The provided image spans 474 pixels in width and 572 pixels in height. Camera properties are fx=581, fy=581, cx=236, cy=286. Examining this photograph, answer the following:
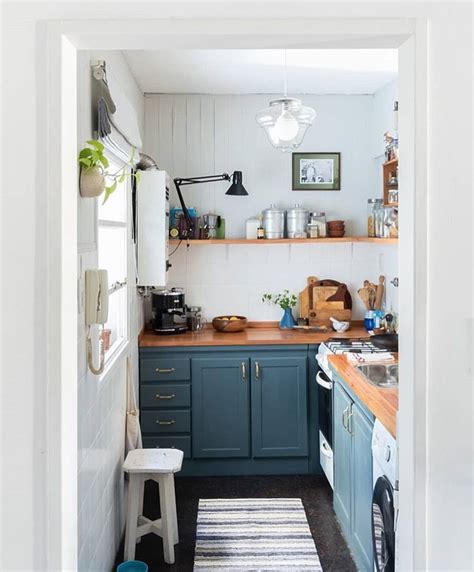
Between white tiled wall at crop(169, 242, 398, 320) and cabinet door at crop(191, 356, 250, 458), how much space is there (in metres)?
0.66

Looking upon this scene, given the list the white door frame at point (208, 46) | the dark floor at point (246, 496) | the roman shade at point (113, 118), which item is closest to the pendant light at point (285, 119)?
the roman shade at point (113, 118)

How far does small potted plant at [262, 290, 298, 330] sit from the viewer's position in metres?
4.32

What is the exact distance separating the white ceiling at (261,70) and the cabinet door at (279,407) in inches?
73.8

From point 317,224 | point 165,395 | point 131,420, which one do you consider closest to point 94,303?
point 131,420

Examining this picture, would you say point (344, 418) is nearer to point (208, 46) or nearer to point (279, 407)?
point (279, 407)

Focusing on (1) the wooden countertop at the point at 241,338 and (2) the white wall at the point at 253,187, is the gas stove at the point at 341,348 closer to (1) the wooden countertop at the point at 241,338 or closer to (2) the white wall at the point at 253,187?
(1) the wooden countertop at the point at 241,338

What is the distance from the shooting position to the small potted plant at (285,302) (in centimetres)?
432

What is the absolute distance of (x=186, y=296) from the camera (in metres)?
4.41

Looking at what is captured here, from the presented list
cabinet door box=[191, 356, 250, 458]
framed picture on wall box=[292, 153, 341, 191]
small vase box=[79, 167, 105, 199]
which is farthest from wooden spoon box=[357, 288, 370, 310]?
small vase box=[79, 167, 105, 199]

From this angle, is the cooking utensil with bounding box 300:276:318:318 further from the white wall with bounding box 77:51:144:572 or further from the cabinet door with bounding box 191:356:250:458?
the white wall with bounding box 77:51:144:572

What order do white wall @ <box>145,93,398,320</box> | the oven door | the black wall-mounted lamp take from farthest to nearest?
white wall @ <box>145,93,398,320</box>, the black wall-mounted lamp, the oven door

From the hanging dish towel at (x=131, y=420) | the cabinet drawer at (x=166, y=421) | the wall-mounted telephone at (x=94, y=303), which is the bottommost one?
the cabinet drawer at (x=166, y=421)

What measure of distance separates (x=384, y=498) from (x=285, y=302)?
2325mm
